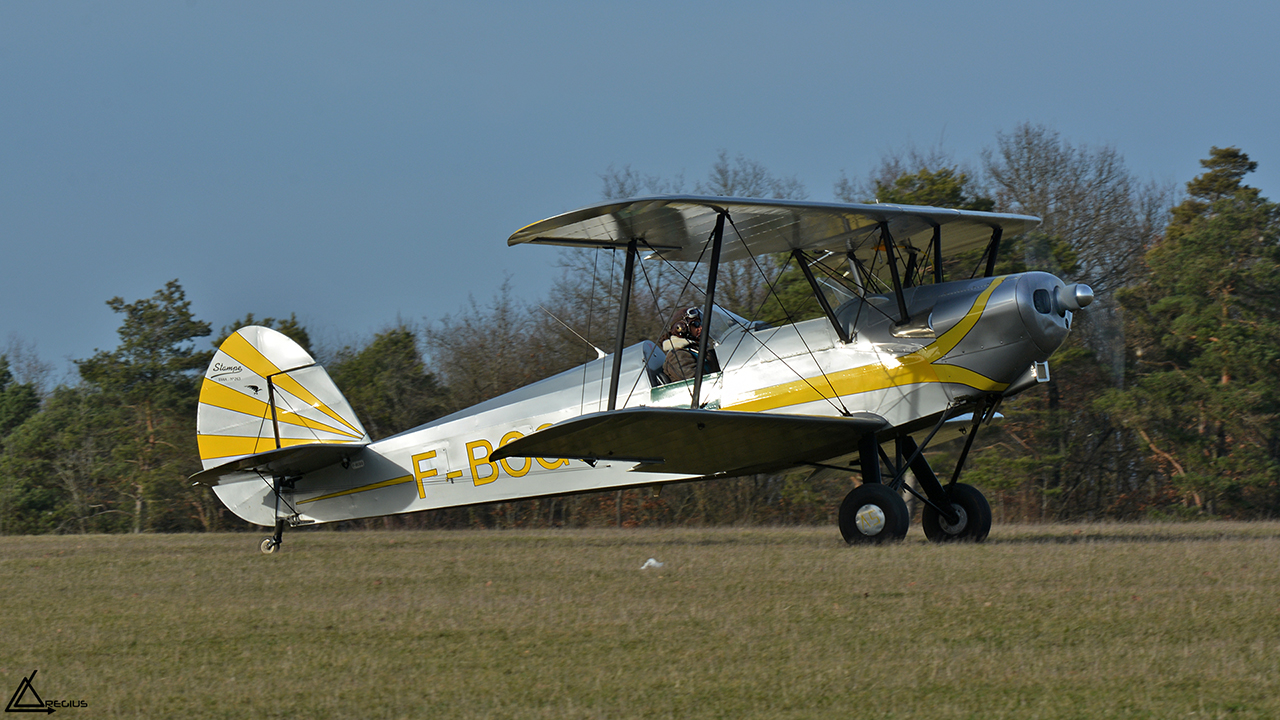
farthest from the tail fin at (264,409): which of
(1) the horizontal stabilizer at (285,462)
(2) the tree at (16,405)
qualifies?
(2) the tree at (16,405)

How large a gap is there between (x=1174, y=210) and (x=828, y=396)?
69.9ft

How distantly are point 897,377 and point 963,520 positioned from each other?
1772 millimetres

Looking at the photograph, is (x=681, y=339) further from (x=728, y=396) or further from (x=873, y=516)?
(x=873, y=516)

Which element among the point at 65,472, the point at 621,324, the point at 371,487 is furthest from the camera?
the point at 65,472

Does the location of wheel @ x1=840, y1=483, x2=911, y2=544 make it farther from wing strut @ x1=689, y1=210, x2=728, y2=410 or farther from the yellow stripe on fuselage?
wing strut @ x1=689, y1=210, x2=728, y2=410

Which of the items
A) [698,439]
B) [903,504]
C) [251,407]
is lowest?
[903,504]

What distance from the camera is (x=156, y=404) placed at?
27.8 meters

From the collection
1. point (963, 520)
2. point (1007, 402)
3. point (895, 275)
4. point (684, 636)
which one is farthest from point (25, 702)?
point (1007, 402)

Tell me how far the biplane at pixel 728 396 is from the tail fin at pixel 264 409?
0.02 meters

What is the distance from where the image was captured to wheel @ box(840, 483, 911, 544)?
29.4 feet

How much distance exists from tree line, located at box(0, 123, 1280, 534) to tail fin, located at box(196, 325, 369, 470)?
6.33 m

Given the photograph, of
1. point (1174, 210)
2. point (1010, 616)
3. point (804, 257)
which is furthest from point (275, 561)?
point (1174, 210)

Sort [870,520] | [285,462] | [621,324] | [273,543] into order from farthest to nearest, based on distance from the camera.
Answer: [285,462] < [273,543] < [621,324] < [870,520]

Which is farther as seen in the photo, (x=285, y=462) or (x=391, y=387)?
(x=391, y=387)
